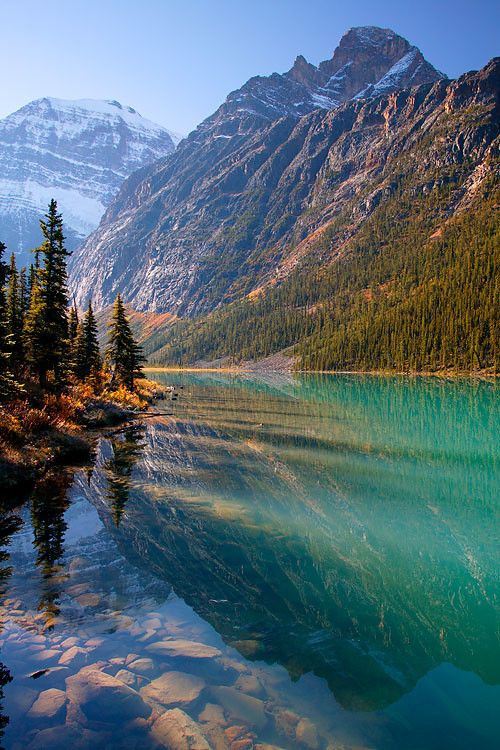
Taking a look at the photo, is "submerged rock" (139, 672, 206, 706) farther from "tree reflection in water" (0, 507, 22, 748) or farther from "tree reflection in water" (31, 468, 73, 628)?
"tree reflection in water" (31, 468, 73, 628)

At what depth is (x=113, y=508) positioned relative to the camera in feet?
58.6

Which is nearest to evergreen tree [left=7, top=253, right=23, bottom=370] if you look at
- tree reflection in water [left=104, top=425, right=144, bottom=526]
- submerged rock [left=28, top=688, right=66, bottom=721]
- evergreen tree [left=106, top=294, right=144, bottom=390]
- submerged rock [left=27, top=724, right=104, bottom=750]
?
tree reflection in water [left=104, top=425, right=144, bottom=526]

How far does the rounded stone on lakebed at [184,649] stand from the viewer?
8828 mm

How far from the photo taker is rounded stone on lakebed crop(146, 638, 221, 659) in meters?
8.83

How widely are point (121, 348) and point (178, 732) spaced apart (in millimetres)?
56214

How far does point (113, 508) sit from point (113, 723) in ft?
37.7

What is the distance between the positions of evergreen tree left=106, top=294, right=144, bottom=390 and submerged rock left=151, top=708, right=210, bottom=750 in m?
53.4

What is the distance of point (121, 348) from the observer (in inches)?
2368

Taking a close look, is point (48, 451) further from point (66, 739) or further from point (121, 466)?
point (66, 739)

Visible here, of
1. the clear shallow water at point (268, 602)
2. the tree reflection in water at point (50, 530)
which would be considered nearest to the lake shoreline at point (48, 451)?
the tree reflection in water at point (50, 530)

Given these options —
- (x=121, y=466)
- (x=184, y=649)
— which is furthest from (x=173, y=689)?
(x=121, y=466)

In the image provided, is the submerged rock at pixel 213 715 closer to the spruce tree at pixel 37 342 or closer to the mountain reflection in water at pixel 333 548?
the mountain reflection in water at pixel 333 548

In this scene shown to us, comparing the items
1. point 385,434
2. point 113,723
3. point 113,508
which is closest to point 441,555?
point 113,723

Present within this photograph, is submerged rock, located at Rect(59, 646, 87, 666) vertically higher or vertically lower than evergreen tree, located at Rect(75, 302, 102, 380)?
lower
